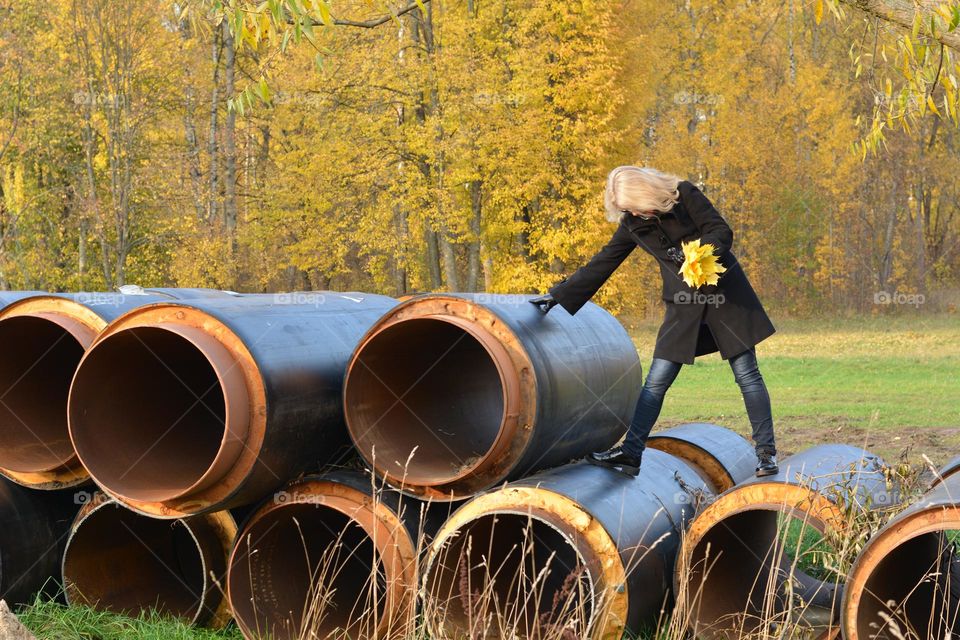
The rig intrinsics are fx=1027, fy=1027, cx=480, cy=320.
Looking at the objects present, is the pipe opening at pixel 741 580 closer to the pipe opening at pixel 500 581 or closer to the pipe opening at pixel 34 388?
the pipe opening at pixel 500 581

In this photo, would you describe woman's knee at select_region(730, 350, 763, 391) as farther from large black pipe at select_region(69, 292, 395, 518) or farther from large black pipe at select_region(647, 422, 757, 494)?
large black pipe at select_region(69, 292, 395, 518)

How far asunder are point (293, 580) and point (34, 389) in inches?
87.4

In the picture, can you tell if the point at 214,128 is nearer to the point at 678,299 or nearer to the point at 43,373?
the point at 43,373

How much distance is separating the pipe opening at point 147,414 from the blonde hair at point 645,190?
2.34 meters

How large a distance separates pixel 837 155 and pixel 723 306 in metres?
32.1

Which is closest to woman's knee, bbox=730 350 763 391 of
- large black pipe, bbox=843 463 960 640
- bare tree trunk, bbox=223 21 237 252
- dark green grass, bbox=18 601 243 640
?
large black pipe, bbox=843 463 960 640

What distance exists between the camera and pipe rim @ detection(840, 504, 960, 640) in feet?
12.6

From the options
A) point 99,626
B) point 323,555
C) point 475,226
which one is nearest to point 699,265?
point 323,555

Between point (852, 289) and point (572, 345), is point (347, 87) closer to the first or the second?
point (852, 289)

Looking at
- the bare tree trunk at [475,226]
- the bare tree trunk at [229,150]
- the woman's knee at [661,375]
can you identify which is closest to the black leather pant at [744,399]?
the woman's knee at [661,375]

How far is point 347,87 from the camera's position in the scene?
92.7 feet

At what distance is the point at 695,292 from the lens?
5.44 m

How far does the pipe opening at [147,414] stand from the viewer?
5270 mm

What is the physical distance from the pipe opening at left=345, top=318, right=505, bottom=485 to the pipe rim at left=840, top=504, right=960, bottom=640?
68.8 inches
